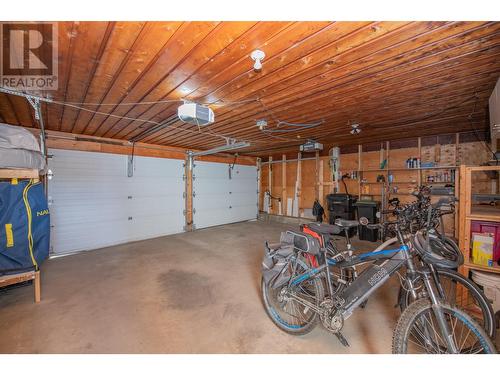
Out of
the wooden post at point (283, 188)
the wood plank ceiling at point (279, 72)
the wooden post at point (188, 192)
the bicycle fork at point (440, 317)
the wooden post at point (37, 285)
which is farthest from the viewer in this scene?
the wooden post at point (283, 188)

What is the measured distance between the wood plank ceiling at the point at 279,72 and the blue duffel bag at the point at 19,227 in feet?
3.92

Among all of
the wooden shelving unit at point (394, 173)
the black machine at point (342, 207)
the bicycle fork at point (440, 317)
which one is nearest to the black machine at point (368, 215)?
the black machine at point (342, 207)

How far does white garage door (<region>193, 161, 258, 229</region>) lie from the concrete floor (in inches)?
113

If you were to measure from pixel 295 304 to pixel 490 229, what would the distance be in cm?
191

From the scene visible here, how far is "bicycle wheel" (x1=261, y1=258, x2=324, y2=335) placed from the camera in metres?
1.73

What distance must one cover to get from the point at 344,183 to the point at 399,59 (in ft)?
14.4

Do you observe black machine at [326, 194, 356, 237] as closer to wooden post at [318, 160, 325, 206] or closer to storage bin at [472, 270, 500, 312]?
wooden post at [318, 160, 325, 206]

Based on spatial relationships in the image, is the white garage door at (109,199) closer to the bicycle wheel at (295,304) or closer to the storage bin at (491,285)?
the bicycle wheel at (295,304)

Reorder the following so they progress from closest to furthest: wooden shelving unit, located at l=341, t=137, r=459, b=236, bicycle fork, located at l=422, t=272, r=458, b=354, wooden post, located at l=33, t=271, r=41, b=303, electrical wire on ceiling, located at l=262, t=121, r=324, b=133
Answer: bicycle fork, located at l=422, t=272, r=458, b=354
wooden post, located at l=33, t=271, r=41, b=303
electrical wire on ceiling, located at l=262, t=121, r=324, b=133
wooden shelving unit, located at l=341, t=137, r=459, b=236

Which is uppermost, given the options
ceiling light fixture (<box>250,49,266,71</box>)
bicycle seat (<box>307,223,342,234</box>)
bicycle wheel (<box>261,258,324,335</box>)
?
ceiling light fixture (<box>250,49,266,71</box>)

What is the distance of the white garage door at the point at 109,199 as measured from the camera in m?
4.02

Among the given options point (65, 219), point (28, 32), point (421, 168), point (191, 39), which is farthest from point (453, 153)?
point (65, 219)

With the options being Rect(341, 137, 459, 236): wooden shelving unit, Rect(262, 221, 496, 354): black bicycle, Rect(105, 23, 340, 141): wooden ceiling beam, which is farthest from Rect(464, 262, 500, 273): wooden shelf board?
Rect(341, 137, 459, 236): wooden shelving unit

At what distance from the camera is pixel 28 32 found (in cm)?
141
